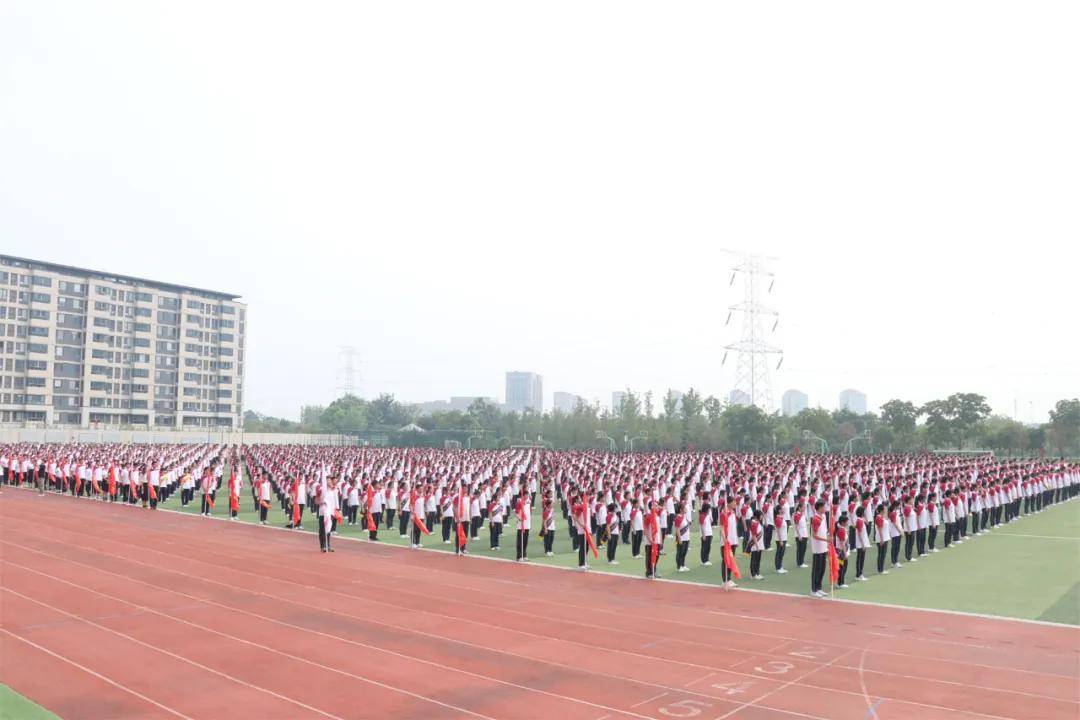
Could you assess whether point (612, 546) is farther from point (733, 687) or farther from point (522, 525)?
point (733, 687)

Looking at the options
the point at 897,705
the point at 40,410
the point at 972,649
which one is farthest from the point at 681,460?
the point at 40,410

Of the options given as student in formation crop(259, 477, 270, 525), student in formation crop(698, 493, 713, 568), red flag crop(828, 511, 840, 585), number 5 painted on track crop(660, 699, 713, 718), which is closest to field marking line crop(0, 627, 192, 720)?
number 5 painted on track crop(660, 699, 713, 718)

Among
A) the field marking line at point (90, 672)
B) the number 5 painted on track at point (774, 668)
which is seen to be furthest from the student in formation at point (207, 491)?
the number 5 painted on track at point (774, 668)

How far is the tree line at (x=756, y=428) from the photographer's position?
4700 centimetres

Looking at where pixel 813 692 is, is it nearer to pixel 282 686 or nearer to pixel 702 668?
pixel 702 668

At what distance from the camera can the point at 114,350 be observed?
7712 cm

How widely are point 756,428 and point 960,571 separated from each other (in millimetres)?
36916

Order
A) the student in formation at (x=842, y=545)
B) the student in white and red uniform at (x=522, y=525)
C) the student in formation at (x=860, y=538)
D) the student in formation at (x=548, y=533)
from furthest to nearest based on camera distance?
the student in formation at (x=548, y=533) < the student in white and red uniform at (x=522, y=525) < the student in formation at (x=860, y=538) < the student in formation at (x=842, y=545)

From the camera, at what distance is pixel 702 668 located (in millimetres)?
8195

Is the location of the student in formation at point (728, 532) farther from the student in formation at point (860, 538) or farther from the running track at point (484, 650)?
the student in formation at point (860, 538)

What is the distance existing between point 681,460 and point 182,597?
76.7 feet

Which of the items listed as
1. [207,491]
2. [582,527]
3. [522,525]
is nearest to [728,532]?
[582,527]

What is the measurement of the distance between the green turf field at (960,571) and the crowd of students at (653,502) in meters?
0.27

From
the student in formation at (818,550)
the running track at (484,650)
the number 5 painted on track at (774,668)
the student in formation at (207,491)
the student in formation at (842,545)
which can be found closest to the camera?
the running track at (484,650)
